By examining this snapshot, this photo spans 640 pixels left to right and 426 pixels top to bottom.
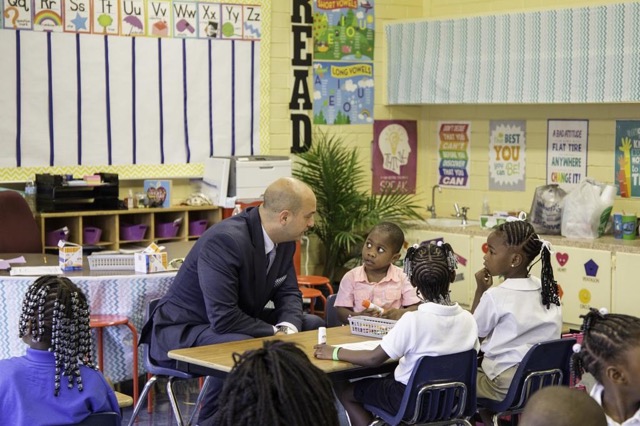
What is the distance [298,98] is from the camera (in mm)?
8875

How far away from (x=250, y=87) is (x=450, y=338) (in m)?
4.89

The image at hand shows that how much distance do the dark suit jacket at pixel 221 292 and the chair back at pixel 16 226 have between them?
2246 millimetres

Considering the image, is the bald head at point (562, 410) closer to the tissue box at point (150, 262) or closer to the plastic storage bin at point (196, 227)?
the tissue box at point (150, 262)

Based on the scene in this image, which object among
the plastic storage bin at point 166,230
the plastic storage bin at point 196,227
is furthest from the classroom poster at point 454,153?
the plastic storage bin at point 166,230

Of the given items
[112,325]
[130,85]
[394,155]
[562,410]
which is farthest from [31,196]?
[562,410]

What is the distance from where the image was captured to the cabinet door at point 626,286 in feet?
23.8

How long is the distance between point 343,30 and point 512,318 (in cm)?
499

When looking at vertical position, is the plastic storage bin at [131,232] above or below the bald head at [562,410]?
below

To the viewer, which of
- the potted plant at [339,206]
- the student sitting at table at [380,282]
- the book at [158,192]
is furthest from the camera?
the potted plant at [339,206]

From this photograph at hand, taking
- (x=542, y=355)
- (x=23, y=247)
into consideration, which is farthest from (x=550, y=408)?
(x=23, y=247)

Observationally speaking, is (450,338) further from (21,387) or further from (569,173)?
(569,173)

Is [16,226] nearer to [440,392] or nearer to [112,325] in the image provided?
[112,325]

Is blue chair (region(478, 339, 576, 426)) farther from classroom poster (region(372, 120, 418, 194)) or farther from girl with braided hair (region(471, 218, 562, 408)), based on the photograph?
classroom poster (region(372, 120, 418, 194))

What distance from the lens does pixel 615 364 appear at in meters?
3.08
